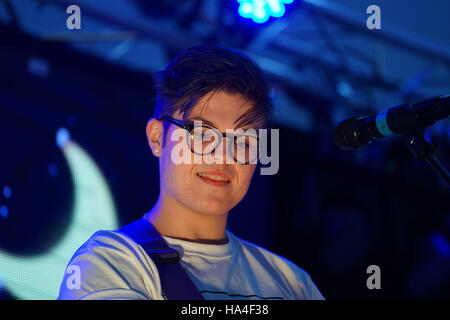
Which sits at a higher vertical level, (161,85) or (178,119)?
(161,85)

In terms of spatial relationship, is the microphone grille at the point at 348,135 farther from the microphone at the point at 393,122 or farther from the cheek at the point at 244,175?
Answer: the cheek at the point at 244,175

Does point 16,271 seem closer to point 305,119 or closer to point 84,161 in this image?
point 84,161

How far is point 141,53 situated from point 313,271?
2.25 metres

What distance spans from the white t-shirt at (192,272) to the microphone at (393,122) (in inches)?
19.8

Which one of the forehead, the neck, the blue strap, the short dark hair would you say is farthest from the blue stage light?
the blue strap

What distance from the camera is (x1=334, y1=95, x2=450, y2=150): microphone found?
1.16 metres

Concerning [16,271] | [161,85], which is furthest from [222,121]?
[16,271]

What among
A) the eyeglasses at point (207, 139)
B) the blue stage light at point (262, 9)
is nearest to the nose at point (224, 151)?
the eyeglasses at point (207, 139)

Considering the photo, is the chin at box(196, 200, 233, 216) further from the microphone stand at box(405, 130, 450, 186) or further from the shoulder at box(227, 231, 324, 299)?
the microphone stand at box(405, 130, 450, 186)

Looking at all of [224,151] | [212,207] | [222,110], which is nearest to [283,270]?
[212,207]

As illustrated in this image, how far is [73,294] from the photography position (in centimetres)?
110

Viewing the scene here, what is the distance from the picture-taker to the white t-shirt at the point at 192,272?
1.13 m

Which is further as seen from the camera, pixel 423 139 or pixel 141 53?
pixel 141 53

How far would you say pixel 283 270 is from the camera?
1609mm
